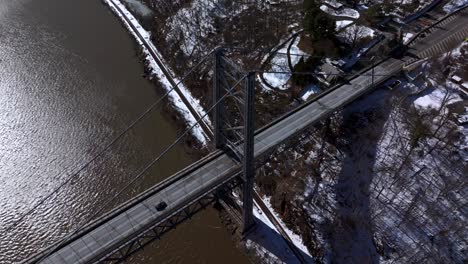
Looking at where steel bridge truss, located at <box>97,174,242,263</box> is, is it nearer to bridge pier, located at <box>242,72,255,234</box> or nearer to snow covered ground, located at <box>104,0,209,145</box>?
bridge pier, located at <box>242,72,255,234</box>

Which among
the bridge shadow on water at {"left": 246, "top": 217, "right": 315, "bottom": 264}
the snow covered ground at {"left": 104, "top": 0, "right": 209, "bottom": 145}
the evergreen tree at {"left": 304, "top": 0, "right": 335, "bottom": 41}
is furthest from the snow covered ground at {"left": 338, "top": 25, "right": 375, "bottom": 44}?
the bridge shadow on water at {"left": 246, "top": 217, "right": 315, "bottom": 264}

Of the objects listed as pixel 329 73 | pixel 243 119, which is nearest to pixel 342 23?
A: pixel 329 73

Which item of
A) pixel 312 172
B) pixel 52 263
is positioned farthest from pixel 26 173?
pixel 312 172

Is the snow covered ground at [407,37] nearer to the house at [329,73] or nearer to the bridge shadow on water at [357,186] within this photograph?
the bridge shadow on water at [357,186]

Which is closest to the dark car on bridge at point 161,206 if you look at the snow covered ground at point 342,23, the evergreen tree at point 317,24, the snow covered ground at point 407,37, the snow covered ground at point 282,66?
the snow covered ground at point 282,66

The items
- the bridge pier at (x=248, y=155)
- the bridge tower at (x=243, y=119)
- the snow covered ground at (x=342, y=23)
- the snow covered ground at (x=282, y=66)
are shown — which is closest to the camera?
the bridge pier at (x=248, y=155)
